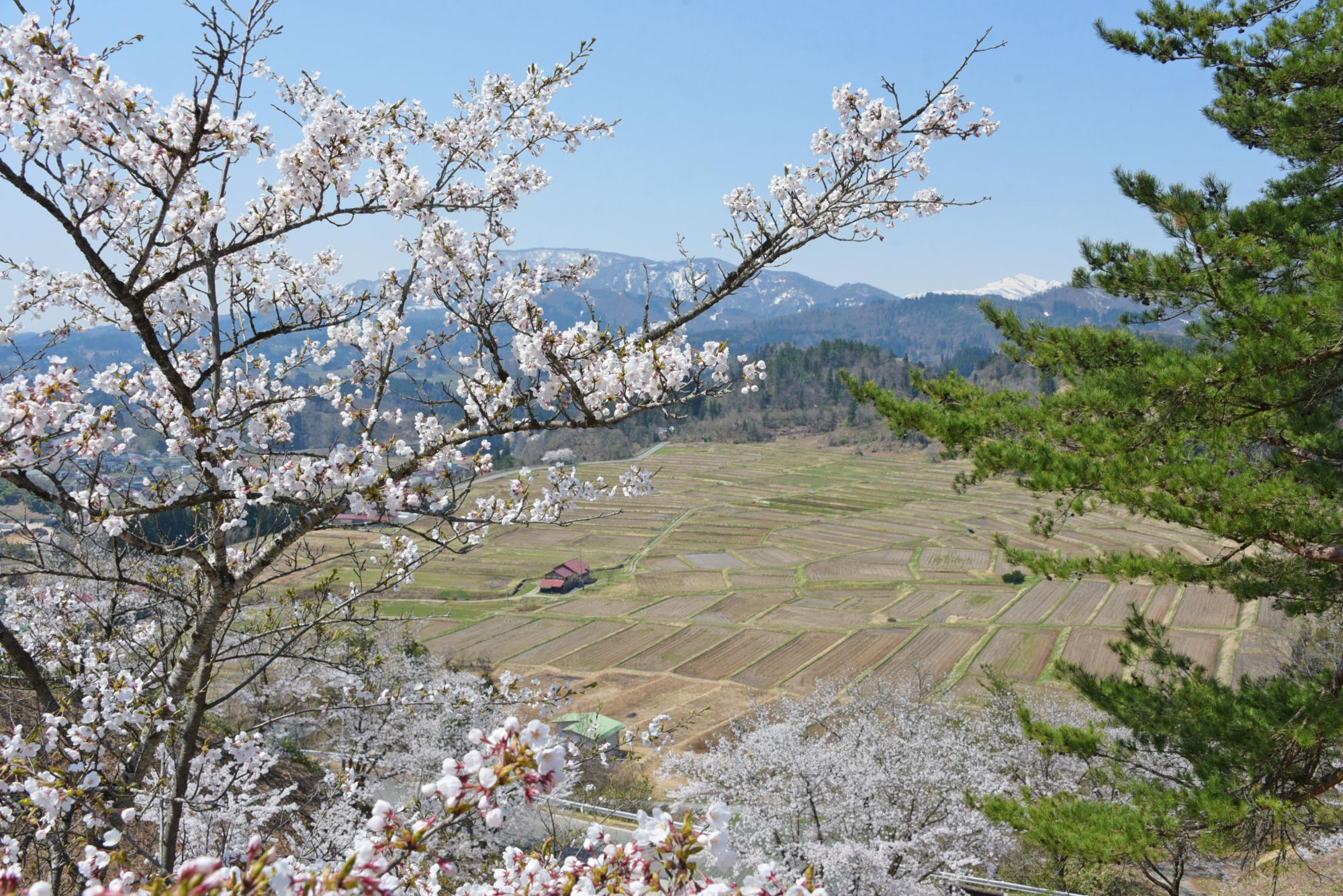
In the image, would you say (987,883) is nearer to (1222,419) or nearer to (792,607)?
(1222,419)

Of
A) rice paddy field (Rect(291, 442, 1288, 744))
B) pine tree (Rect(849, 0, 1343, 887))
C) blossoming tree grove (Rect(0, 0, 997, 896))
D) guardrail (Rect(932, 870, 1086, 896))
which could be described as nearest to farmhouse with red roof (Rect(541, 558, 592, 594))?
rice paddy field (Rect(291, 442, 1288, 744))

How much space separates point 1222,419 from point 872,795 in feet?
33.0

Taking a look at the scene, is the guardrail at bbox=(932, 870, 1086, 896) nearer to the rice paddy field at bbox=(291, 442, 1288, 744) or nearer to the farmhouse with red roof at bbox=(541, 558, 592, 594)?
the rice paddy field at bbox=(291, 442, 1288, 744)

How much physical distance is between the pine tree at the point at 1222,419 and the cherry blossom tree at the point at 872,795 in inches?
219

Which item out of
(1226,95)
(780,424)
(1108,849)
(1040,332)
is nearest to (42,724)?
(1108,849)

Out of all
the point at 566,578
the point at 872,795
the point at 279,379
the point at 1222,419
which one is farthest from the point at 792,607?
the point at 279,379

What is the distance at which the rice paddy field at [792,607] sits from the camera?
35.9 meters

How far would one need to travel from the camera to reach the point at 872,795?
1489 centimetres

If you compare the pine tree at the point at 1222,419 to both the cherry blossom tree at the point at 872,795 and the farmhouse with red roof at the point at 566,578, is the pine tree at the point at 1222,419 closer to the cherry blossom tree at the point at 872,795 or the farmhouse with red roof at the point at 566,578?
the cherry blossom tree at the point at 872,795

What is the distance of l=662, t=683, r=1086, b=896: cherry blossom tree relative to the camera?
1389cm

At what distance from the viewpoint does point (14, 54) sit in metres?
3.50

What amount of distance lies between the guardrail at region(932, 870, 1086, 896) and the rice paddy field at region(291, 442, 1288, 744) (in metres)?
7.25

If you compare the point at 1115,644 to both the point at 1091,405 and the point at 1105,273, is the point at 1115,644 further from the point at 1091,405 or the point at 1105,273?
the point at 1105,273

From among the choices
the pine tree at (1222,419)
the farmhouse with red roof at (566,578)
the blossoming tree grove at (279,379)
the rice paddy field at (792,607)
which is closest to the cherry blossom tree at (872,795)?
the rice paddy field at (792,607)
